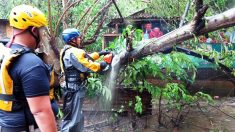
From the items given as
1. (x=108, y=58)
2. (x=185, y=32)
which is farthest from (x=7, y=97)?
(x=108, y=58)

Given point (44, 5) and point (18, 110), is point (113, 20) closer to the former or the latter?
point (44, 5)

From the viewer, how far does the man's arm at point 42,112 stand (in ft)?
6.29

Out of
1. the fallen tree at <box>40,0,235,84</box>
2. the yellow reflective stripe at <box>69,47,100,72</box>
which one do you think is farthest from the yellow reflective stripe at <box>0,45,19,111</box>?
the yellow reflective stripe at <box>69,47,100,72</box>

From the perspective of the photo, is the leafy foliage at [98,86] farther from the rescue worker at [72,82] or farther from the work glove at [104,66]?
the work glove at [104,66]

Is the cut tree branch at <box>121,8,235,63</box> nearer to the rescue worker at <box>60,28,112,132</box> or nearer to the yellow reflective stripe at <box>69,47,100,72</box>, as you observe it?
the yellow reflective stripe at <box>69,47,100,72</box>

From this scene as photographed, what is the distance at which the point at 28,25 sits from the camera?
210 centimetres

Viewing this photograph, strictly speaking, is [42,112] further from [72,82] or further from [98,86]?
[98,86]

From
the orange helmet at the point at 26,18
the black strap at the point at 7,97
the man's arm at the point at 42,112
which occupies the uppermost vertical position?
the orange helmet at the point at 26,18

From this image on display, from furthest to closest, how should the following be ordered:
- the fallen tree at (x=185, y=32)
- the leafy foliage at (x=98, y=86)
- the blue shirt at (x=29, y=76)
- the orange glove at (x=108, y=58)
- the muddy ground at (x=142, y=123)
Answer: the muddy ground at (x=142, y=123) < the leafy foliage at (x=98, y=86) < the orange glove at (x=108, y=58) < the fallen tree at (x=185, y=32) < the blue shirt at (x=29, y=76)

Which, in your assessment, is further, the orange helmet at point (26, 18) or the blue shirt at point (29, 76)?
the orange helmet at point (26, 18)

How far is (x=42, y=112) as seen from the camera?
1938 millimetres

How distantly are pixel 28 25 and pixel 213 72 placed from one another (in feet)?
31.1

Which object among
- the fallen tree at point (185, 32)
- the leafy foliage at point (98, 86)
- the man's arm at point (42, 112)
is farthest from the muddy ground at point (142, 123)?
the man's arm at point (42, 112)

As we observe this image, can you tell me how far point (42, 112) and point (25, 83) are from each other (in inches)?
8.8
